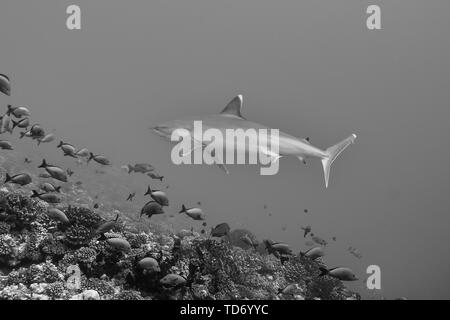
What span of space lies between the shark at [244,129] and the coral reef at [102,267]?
2.53 m

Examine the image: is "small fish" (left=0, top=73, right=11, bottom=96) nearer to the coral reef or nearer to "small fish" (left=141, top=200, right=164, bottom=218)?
the coral reef

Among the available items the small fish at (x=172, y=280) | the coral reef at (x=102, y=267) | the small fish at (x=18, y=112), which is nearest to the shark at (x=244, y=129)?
the coral reef at (x=102, y=267)

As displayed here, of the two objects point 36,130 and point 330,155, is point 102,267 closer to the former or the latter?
point 36,130

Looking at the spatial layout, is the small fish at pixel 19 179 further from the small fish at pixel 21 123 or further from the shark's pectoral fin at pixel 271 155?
the shark's pectoral fin at pixel 271 155

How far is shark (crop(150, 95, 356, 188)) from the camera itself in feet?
23.4

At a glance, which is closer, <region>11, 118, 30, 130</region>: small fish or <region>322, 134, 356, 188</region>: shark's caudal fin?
<region>322, 134, 356, 188</region>: shark's caudal fin

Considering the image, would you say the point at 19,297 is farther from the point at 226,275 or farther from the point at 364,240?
the point at 364,240

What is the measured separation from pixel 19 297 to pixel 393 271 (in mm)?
93055

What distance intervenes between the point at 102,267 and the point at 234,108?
177 inches

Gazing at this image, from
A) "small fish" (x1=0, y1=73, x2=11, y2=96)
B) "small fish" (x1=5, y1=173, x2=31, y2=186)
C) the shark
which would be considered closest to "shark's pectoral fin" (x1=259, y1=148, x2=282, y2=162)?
the shark

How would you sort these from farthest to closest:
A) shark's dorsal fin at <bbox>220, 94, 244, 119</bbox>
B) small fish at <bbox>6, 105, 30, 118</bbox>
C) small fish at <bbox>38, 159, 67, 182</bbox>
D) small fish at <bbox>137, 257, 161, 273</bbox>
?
small fish at <bbox>6, 105, 30, 118</bbox> < shark's dorsal fin at <bbox>220, 94, 244, 119</bbox> < small fish at <bbox>38, 159, 67, 182</bbox> < small fish at <bbox>137, 257, 161, 273</bbox>

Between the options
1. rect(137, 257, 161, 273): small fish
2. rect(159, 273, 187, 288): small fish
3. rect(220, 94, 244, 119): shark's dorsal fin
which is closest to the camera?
rect(159, 273, 187, 288): small fish

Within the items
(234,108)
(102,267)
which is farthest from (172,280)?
(234,108)
